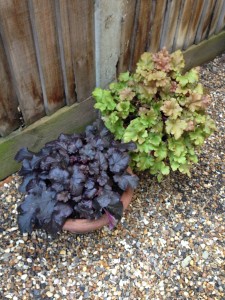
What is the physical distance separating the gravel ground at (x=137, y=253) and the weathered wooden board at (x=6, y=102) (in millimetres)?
451

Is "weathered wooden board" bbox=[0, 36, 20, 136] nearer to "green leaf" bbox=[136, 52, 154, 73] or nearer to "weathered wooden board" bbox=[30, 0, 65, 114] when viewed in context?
"weathered wooden board" bbox=[30, 0, 65, 114]

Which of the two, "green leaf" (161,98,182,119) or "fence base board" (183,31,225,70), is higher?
"green leaf" (161,98,182,119)

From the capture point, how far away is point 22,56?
1.92m

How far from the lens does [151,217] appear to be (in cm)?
238

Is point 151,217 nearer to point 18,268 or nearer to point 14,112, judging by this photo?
point 18,268

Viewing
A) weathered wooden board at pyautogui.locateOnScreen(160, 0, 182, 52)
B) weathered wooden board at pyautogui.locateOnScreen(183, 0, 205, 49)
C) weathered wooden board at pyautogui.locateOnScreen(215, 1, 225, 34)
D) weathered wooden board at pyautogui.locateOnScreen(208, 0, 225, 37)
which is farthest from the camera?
weathered wooden board at pyautogui.locateOnScreen(215, 1, 225, 34)

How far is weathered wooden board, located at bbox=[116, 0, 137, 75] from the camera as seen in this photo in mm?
2246

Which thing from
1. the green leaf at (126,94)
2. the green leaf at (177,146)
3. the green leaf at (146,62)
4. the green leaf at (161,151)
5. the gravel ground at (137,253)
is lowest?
the gravel ground at (137,253)

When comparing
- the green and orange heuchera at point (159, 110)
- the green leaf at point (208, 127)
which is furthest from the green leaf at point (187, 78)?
the green leaf at point (208, 127)

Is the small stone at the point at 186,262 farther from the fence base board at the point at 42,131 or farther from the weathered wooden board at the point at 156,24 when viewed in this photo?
the weathered wooden board at the point at 156,24

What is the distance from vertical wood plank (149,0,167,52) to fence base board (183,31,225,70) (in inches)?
21.5

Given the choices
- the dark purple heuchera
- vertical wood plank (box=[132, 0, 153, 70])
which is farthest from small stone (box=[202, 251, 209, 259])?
vertical wood plank (box=[132, 0, 153, 70])

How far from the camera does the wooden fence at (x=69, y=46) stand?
1.84 m

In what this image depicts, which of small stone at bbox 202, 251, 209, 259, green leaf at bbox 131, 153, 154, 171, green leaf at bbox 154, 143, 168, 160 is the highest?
green leaf at bbox 154, 143, 168, 160
